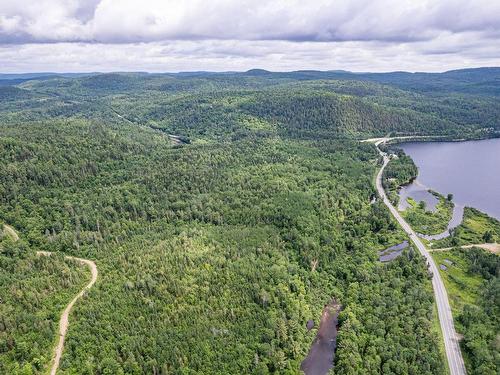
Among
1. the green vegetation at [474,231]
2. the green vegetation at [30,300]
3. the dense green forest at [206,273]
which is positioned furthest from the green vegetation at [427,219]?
the green vegetation at [30,300]

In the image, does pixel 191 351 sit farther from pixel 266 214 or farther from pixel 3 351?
pixel 266 214

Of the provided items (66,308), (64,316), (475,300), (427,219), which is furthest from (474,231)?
(64,316)

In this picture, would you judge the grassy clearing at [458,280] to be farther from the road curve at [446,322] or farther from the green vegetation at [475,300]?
the road curve at [446,322]

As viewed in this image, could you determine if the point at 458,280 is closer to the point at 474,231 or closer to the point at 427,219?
the point at 474,231

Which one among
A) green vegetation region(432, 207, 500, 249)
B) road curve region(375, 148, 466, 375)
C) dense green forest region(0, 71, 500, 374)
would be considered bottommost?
road curve region(375, 148, 466, 375)

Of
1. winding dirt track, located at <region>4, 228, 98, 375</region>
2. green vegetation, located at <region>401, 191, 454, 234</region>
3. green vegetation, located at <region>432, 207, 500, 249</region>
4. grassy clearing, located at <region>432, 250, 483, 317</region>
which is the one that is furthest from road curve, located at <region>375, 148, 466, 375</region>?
winding dirt track, located at <region>4, 228, 98, 375</region>

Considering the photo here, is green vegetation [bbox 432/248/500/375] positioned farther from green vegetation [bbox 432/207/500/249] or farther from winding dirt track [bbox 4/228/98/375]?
winding dirt track [bbox 4/228/98/375]
